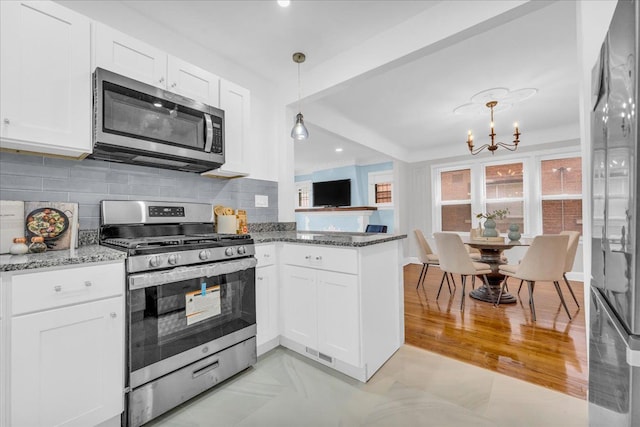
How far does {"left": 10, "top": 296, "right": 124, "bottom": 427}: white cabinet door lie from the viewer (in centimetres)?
110

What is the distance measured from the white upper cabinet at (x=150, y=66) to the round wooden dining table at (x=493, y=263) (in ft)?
11.0

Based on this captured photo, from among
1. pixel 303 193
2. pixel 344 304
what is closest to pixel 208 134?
pixel 344 304

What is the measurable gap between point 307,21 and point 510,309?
11.9 ft

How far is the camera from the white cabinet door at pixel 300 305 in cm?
202

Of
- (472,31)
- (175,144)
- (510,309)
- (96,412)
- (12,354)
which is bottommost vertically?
(510,309)

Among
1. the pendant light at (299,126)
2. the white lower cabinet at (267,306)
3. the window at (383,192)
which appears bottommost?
the white lower cabinet at (267,306)

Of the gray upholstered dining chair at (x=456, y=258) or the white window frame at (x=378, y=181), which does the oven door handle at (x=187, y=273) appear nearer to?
the gray upholstered dining chair at (x=456, y=258)

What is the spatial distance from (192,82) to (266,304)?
1.76 metres

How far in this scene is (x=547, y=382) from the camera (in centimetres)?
178

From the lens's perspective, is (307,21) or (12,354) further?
(307,21)

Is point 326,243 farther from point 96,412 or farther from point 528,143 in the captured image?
point 528,143

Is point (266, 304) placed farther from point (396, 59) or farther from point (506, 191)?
point (506, 191)

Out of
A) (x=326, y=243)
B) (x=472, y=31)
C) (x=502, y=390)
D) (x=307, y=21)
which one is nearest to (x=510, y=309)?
(x=502, y=390)

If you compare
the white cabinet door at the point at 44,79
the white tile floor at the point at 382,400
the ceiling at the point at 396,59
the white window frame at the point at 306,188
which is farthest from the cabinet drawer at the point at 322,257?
the white window frame at the point at 306,188
